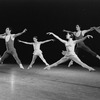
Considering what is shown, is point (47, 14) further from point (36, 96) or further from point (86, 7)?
point (36, 96)

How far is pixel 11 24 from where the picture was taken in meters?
18.6

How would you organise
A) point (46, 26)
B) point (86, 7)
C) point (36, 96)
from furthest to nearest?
point (46, 26)
point (86, 7)
point (36, 96)

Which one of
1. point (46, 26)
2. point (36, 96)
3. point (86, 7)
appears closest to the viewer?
point (36, 96)

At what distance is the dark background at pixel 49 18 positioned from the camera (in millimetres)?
17469

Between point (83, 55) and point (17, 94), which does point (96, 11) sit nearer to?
point (83, 55)

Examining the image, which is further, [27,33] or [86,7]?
[27,33]

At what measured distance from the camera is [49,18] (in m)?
18.4

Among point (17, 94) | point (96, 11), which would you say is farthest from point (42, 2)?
point (17, 94)

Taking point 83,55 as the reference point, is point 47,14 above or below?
above

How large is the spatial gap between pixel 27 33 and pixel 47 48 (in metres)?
1.75

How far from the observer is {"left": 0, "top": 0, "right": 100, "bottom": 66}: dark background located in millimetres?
17469

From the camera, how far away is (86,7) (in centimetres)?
1727

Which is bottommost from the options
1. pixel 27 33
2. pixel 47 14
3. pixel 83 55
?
pixel 83 55

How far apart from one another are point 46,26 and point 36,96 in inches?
527
